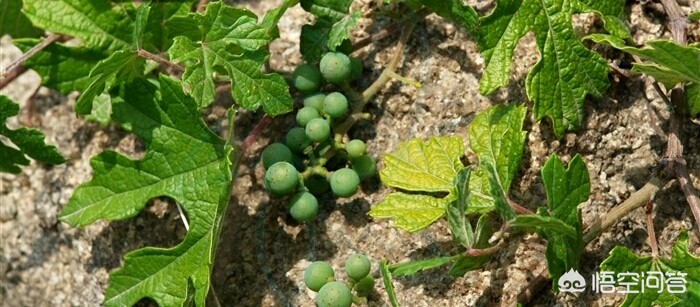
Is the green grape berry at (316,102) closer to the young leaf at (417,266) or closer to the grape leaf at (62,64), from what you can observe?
the young leaf at (417,266)

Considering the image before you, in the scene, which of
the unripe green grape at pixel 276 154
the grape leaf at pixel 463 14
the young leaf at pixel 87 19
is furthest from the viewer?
the young leaf at pixel 87 19

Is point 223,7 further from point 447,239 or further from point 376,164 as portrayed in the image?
point 447,239

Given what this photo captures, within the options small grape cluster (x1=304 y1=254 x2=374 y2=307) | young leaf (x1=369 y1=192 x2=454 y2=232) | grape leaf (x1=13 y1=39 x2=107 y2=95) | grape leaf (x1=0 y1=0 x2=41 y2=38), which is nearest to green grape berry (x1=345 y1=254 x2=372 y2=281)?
small grape cluster (x1=304 y1=254 x2=374 y2=307)

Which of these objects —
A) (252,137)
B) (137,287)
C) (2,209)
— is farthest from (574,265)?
(2,209)

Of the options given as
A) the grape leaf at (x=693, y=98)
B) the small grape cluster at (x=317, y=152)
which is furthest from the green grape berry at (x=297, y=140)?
Answer: the grape leaf at (x=693, y=98)

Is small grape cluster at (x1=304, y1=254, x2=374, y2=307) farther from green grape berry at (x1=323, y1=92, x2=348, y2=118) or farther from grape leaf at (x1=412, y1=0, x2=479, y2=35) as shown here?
grape leaf at (x1=412, y1=0, x2=479, y2=35)
